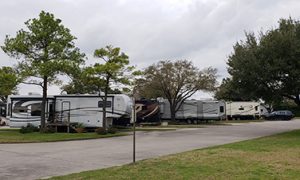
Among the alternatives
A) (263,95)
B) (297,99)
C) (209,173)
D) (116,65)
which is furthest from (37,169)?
(297,99)

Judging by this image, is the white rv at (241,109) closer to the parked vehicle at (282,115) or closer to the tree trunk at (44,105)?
the parked vehicle at (282,115)

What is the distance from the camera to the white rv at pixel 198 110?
48438mm

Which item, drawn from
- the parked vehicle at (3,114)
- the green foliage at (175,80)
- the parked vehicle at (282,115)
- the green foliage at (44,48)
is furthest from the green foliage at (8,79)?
the parked vehicle at (282,115)

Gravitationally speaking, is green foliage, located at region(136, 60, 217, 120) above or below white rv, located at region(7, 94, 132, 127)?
above

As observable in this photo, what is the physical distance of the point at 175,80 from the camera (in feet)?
158

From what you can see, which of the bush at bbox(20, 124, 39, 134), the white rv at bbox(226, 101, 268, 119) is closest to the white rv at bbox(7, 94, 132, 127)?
the bush at bbox(20, 124, 39, 134)

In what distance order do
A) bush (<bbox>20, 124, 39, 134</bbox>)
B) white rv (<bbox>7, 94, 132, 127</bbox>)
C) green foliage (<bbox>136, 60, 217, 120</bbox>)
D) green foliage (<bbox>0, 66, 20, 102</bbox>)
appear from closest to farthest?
green foliage (<bbox>0, 66, 20, 102</bbox>), bush (<bbox>20, 124, 39, 134</bbox>), white rv (<bbox>7, 94, 132, 127</bbox>), green foliage (<bbox>136, 60, 217, 120</bbox>)

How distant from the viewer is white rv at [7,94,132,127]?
3047 cm

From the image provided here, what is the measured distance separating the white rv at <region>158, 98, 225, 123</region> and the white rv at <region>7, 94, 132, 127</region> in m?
18.8

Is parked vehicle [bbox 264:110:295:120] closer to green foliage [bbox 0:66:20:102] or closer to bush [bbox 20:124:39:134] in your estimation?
bush [bbox 20:124:39:134]

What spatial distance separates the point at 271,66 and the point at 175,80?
78.4 ft

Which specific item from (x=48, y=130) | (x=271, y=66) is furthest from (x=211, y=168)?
(x=48, y=130)

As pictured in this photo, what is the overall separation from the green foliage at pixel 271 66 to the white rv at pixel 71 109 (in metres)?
8.88

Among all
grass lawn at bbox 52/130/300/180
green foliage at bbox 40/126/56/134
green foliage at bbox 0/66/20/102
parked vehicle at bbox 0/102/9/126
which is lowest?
grass lawn at bbox 52/130/300/180
